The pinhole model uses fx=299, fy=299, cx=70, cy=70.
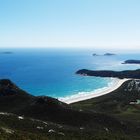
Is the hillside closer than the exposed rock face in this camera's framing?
Yes

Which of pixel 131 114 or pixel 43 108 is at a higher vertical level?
pixel 43 108

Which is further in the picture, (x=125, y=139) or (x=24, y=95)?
(x=24, y=95)

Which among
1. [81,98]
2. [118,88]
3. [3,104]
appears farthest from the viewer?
[118,88]

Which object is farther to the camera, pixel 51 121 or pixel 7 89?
pixel 7 89

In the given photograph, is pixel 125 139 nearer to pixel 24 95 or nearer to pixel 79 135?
pixel 79 135

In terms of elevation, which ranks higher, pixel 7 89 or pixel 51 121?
pixel 7 89

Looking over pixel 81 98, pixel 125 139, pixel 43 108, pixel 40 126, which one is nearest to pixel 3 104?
pixel 43 108

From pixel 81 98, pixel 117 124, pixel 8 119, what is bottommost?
pixel 81 98

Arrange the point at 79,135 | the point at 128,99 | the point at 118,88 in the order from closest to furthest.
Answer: the point at 79,135
the point at 128,99
the point at 118,88

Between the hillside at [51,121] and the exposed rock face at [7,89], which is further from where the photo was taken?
the exposed rock face at [7,89]

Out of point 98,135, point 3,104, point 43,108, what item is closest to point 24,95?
point 3,104

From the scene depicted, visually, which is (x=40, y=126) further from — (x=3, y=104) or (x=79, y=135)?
(x=3, y=104)
